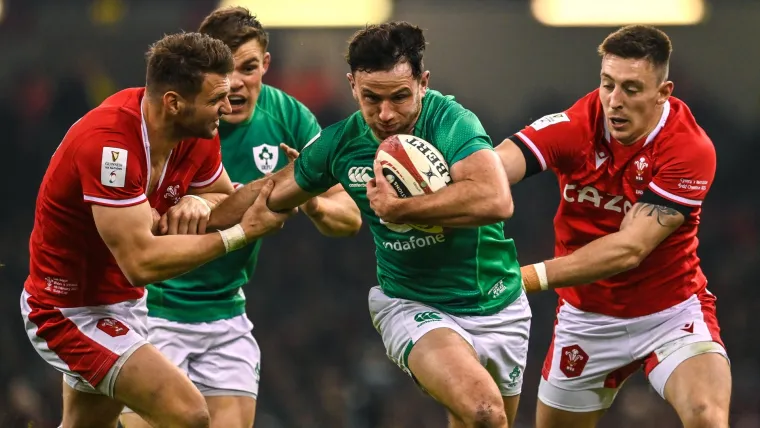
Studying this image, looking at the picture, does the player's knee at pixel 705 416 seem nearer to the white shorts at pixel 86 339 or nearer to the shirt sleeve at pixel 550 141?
the shirt sleeve at pixel 550 141

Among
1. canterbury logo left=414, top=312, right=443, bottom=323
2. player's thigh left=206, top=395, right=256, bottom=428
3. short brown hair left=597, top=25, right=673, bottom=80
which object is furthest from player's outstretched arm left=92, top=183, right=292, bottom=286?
short brown hair left=597, top=25, right=673, bottom=80

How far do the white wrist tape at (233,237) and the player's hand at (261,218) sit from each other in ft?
0.09

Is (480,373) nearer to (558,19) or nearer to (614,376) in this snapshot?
(614,376)

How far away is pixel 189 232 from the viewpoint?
4.82 meters

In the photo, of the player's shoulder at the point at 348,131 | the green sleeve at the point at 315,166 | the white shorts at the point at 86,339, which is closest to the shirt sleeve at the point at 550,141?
the player's shoulder at the point at 348,131

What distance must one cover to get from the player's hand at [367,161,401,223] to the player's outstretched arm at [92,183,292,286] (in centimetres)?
65

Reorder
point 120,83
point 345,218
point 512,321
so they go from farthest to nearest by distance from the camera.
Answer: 1. point 120,83
2. point 345,218
3. point 512,321

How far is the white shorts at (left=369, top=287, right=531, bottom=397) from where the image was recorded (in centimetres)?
460

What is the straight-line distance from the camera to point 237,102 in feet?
19.0

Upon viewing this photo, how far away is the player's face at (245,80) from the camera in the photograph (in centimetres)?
570

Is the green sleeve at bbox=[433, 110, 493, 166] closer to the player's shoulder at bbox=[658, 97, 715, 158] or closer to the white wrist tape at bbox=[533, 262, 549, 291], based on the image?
the white wrist tape at bbox=[533, 262, 549, 291]

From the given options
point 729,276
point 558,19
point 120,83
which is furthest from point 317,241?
point 729,276

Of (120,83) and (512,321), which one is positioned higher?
(512,321)

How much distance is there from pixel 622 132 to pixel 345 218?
4.92ft
